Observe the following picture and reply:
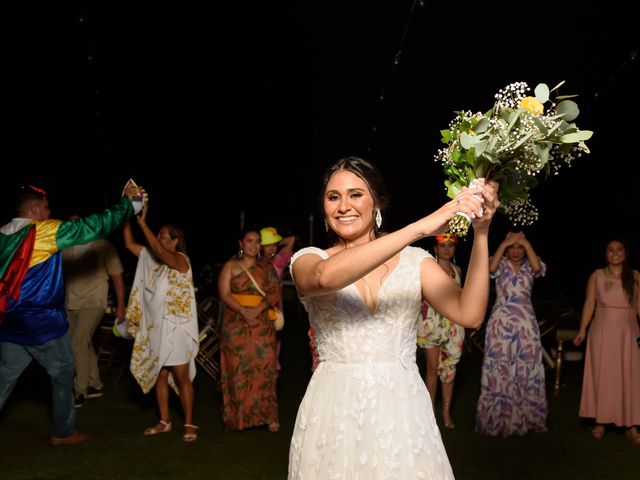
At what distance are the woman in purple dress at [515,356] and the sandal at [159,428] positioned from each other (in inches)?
108

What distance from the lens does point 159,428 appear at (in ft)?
20.0

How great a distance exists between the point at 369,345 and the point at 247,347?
4.13 m

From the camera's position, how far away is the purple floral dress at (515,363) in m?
6.27

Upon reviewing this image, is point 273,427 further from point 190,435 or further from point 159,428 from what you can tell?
point 159,428

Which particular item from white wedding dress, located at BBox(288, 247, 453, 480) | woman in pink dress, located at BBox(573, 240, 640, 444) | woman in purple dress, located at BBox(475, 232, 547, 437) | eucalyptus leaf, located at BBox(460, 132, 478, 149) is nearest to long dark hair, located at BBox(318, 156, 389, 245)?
white wedding dress, located at BBox(288, 247, 453, 480)

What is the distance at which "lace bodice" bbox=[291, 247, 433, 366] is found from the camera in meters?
2.25

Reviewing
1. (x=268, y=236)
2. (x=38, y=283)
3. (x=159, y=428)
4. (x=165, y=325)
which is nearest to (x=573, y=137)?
(x=38, y=283)

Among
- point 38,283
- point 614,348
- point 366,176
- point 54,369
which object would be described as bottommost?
point 54,369

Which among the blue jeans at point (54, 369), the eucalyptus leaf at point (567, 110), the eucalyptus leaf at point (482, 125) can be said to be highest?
the eucalyptus leaf at point (567, 110)

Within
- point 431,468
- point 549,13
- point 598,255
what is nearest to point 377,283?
point 431,468

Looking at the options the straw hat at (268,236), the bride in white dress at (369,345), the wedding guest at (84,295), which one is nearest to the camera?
the bride in white dress at (369,345)

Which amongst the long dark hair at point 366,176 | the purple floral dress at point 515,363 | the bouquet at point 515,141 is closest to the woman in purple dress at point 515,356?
Result: the purple floral dress at point 515,363

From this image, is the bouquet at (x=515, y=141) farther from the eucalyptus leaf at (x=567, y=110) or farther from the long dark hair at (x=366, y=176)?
the long dark hair at (x=366, y=176)

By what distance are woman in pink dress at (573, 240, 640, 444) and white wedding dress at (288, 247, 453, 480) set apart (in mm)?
4601
